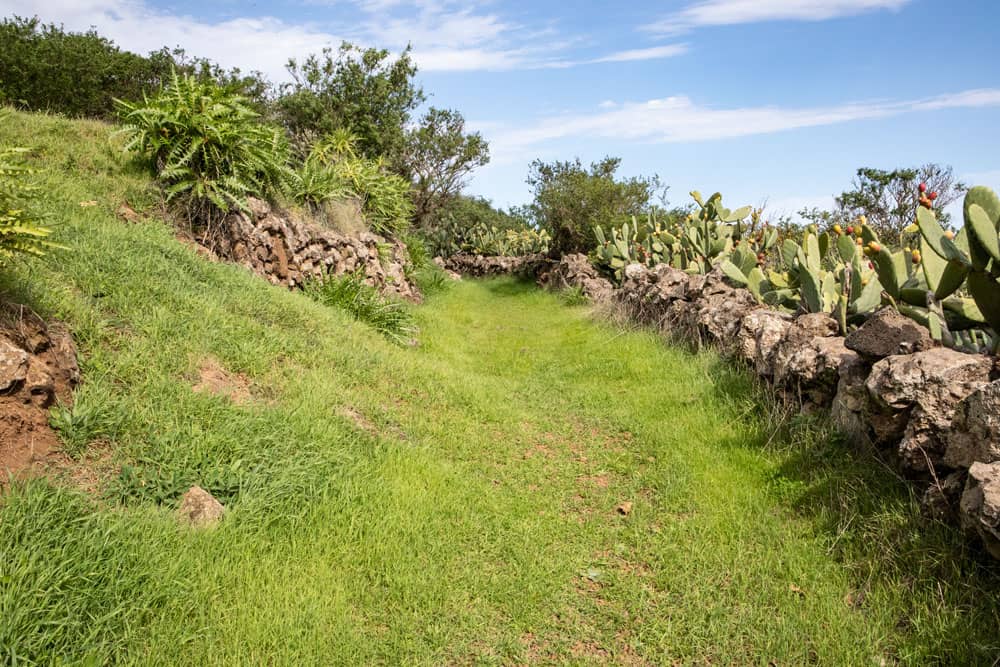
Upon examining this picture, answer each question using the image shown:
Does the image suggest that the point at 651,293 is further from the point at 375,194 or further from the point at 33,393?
the point at 33,393

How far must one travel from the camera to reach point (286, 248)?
29.7 feet

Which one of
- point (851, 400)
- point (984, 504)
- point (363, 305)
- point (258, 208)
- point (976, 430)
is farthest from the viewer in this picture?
point (258, 208)

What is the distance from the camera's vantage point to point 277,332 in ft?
19.2

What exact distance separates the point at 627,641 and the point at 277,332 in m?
4.26

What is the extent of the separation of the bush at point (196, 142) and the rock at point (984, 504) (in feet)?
26.3

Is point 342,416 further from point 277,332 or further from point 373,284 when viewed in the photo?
point 373,284

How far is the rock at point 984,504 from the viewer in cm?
257

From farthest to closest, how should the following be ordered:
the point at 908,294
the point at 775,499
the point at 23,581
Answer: the point at 908,294 < the point at 775,499 < the point at 23,581

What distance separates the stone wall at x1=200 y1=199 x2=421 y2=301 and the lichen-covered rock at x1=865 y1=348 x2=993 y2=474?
24.5ft

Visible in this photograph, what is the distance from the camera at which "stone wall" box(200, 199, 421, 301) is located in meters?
8.26

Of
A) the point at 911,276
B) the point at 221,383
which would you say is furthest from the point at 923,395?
the point at 221,383

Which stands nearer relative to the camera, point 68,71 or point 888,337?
point 888,337

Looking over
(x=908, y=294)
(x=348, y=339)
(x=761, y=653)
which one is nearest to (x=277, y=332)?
(x=348, y=339)

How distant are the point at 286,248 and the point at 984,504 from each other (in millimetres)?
8615
